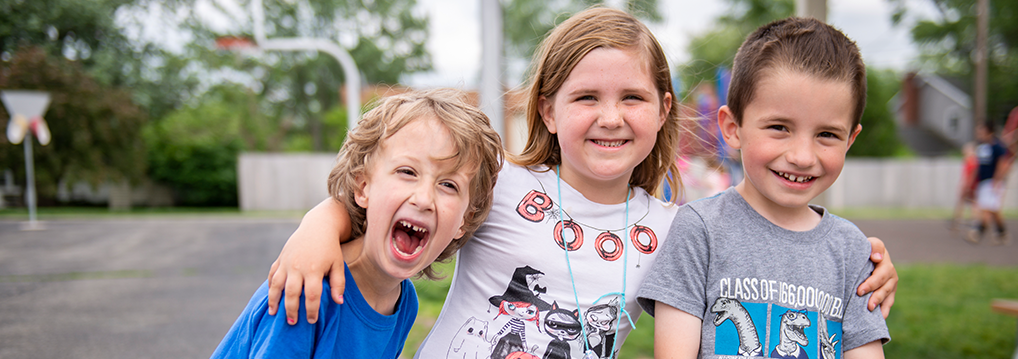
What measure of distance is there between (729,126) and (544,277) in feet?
2.11

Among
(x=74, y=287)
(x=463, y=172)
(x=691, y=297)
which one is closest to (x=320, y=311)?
(x=463, y=172)

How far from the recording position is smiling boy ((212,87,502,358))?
1.32 m

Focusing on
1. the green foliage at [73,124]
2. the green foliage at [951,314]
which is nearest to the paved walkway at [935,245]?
the green foliage at [951,314]

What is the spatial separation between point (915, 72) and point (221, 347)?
40818 mm

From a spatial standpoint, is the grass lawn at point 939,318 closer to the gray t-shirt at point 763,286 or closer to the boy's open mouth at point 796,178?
the gray t-shirt at point 763,286

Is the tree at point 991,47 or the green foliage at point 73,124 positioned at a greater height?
the tree at point 991,47

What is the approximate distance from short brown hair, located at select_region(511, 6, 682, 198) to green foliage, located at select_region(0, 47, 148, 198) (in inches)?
568

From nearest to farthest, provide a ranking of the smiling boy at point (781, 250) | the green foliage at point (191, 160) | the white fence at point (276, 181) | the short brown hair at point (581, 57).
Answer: the smiling boy at point (781, 250), the short brown hair at point (581, 57), the white fence at point (276, 181), the green foliage at point (191, 160)

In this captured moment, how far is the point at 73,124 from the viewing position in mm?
14375

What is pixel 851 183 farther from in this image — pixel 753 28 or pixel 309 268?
pixel 309 268

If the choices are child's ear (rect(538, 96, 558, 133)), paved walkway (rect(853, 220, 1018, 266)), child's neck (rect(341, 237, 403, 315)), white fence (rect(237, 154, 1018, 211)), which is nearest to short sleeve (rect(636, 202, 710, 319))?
child's ear (rect(538, 96, 558, 133))

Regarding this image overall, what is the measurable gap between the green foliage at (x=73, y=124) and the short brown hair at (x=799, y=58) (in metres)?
15.0

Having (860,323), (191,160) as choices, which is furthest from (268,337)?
(191,160)

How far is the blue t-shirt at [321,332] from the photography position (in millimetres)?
1261
